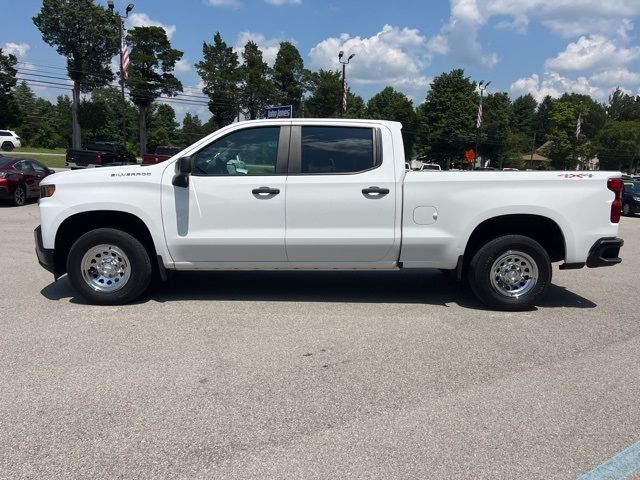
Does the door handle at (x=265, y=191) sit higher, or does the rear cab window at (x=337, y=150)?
the rear cab window at (x=337, y=150)

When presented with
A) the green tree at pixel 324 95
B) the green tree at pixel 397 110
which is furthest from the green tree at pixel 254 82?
the green tree at pixel 397 110

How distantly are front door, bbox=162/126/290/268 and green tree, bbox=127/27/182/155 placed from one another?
5485cm

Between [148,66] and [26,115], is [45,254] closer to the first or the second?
[148,66]

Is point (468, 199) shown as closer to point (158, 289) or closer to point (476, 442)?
point (476, 442)

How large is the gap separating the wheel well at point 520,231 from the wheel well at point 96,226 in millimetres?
3640

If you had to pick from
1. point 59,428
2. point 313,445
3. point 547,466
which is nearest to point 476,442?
point 547,466

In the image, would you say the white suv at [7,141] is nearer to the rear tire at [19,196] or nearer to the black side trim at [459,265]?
the rear tire at [19,196]

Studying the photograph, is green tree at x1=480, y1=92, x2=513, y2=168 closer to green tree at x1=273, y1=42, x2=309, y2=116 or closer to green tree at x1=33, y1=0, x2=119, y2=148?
green tree at x1=273, y1=42, x2=309, y2=116

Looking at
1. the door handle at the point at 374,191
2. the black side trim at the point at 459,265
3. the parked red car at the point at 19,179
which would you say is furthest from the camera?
the parked red car at the point at 19,179

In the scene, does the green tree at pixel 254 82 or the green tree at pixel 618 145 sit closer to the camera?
the green tree at pixel 254 82

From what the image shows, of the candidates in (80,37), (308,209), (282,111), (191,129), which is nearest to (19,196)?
(282,111)

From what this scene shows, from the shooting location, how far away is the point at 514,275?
573 centimetres

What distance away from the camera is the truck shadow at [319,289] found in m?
6.14

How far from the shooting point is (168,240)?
5.51 meters
